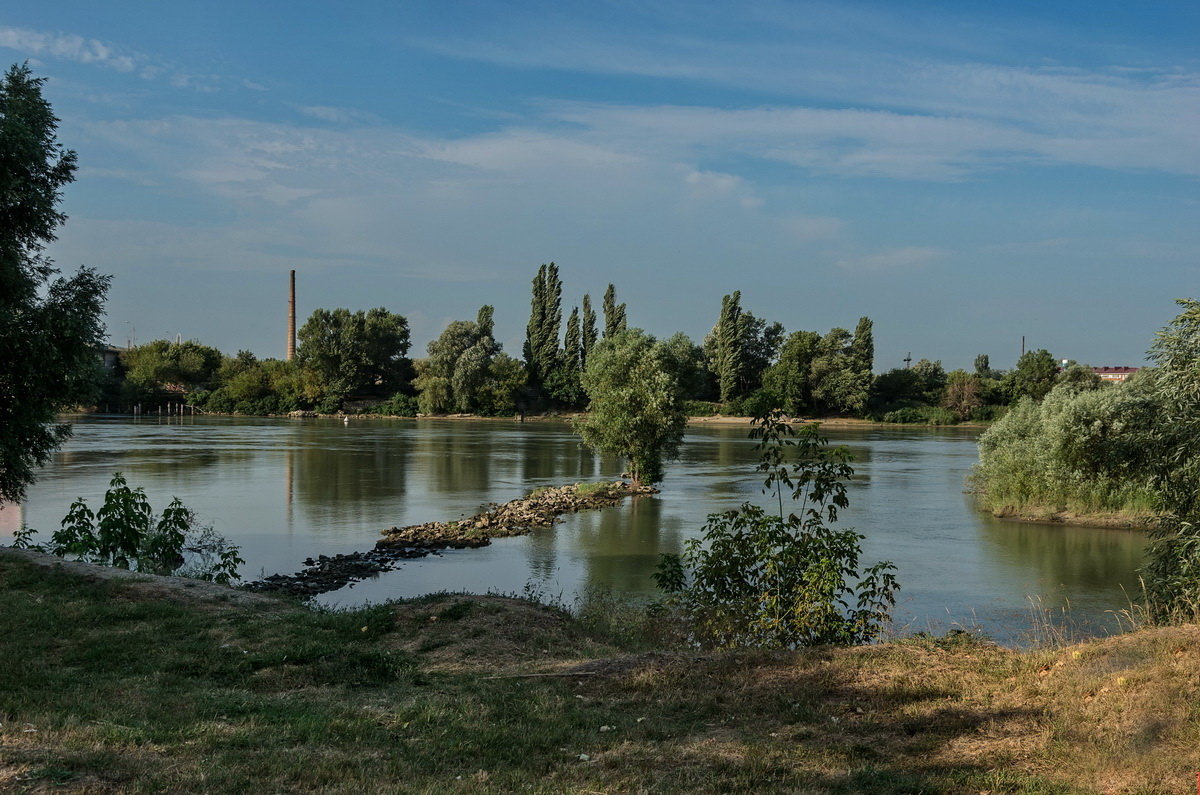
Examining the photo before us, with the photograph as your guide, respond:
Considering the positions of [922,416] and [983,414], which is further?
[983,414]

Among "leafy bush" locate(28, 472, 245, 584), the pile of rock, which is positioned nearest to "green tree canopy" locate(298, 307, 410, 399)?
the pile of rock

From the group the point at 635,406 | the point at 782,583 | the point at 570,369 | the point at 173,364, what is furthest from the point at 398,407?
the point at 782,583

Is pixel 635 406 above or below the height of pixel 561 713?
above

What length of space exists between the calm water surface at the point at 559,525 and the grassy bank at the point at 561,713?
8.63 m

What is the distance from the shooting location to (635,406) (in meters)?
35.9

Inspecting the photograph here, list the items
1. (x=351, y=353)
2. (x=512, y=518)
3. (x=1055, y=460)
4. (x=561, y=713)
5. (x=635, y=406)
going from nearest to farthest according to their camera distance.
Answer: (x=561, y=713), (x=512, y=518), (x=1055, y=460), (x=635, y=406), (x=351, y=353)

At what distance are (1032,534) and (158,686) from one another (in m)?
26.7

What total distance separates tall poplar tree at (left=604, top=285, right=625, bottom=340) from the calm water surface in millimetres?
38567

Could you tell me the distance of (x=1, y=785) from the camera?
4.70 m

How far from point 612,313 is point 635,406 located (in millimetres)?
64888

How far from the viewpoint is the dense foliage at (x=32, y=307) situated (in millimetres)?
13781

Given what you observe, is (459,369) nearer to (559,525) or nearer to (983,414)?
(983,414)

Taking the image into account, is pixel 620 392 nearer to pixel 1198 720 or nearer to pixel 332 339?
pixel 1198 720

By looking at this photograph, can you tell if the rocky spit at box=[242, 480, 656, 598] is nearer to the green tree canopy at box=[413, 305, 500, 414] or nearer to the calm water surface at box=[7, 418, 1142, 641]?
the calm water surface at box=[7, 418, 1142, 641]
